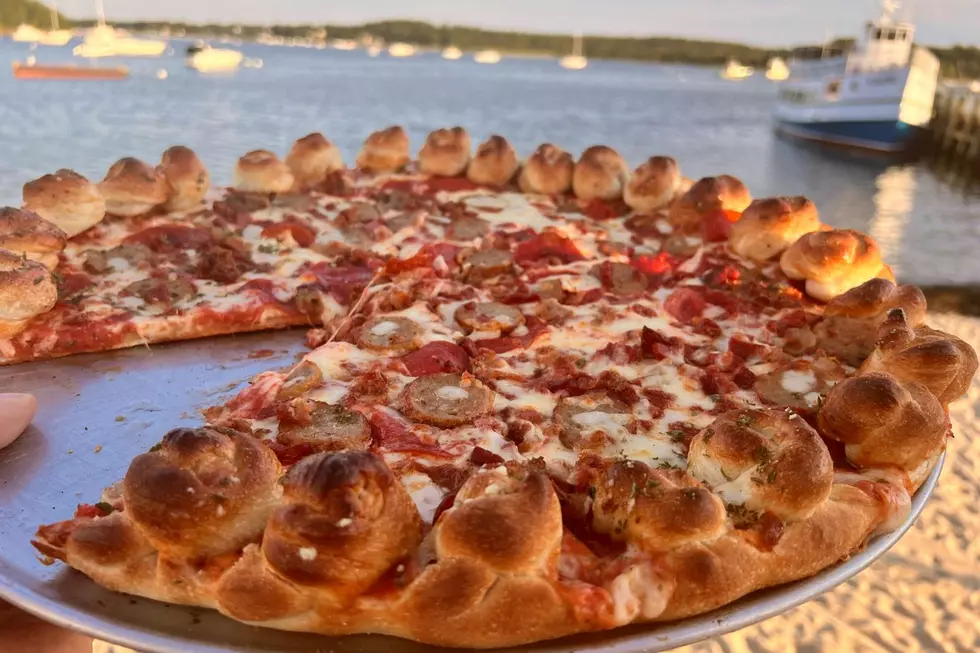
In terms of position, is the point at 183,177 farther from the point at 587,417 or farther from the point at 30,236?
the point at 587,417

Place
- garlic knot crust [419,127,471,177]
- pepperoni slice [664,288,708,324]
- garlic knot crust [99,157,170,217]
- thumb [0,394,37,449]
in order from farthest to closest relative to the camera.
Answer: garlic knot crust [419,127,471,177], garlic knot crust [99,157,170,217], pepperoni slice [664,288,708,324], thumb [0,394,37,449]

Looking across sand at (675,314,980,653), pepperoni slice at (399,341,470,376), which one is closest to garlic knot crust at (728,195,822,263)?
pepperoni slice at (399,341,470,376)

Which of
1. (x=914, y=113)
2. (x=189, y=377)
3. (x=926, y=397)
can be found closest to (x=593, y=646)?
(x=926, y=397)

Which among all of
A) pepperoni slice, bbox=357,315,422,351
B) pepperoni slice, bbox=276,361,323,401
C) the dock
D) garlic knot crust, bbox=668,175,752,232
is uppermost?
garlic knot crust, bbox=668,175,752,232

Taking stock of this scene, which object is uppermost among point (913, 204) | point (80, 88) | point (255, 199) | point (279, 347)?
point (255, 199)

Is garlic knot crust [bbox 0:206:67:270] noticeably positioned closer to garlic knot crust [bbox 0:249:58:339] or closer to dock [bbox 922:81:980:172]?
garlic knot crust [bbox 0:249:58:339]

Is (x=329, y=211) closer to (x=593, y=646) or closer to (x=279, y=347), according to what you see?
(x=279, y=347)
